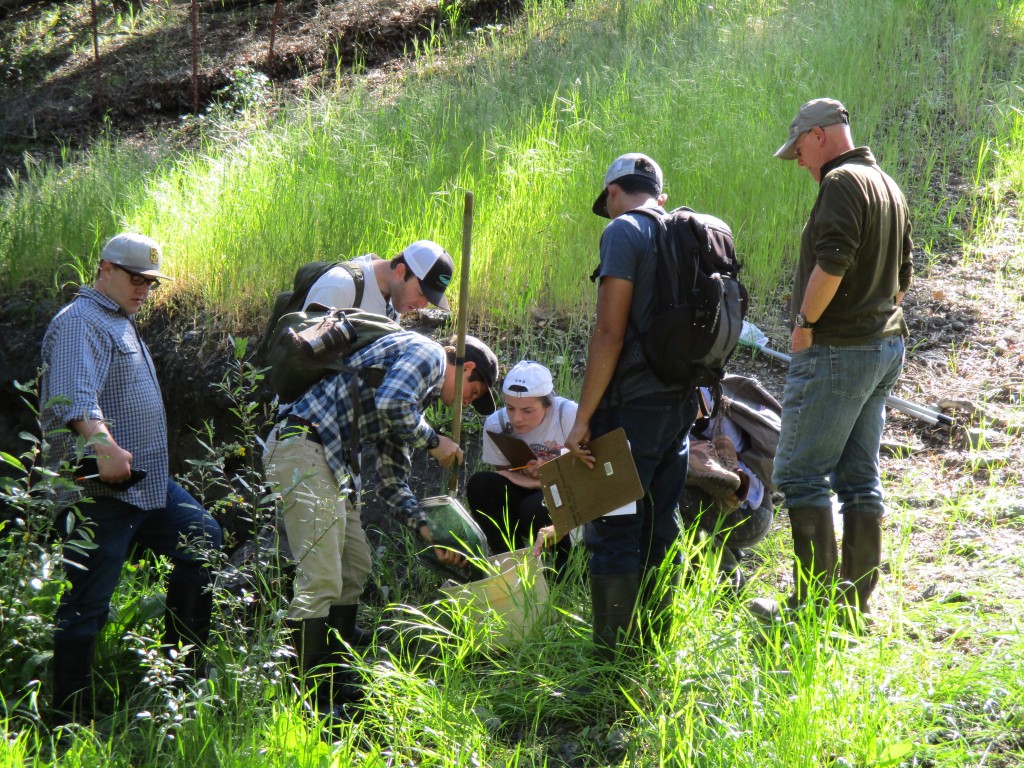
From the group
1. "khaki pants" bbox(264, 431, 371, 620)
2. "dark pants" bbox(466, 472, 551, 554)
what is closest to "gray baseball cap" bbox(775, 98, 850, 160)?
"dark pants" bbox(466, 472, 551, 554)

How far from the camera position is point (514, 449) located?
14.2 ft

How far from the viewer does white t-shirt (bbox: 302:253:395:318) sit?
411 centimetres

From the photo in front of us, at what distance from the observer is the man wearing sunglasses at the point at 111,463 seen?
3.63 m

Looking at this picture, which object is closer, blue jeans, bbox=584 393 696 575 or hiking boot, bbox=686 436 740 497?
blue jeans, bbox=584 393 696 575

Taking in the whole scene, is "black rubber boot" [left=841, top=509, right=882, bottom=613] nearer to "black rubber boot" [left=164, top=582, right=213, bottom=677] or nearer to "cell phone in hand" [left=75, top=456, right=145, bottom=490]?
"black rubber boot" [left=164, top=582, right=213, bottom=677]

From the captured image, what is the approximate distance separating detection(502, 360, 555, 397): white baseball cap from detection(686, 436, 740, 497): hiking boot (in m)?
0.69

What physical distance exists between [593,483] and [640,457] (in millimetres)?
192

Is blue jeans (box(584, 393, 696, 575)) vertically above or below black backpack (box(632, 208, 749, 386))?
below

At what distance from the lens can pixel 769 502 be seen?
418 centimetres

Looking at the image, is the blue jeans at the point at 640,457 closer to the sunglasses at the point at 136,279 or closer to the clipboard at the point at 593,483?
the clipboard at the point at 593,483

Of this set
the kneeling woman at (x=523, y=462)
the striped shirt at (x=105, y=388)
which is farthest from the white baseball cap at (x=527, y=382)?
the striped shirt at (x=105, y=388)

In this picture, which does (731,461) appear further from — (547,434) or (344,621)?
(344,621)

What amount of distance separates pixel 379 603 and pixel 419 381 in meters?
1.42

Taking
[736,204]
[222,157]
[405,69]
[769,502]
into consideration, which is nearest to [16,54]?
[405,69]
